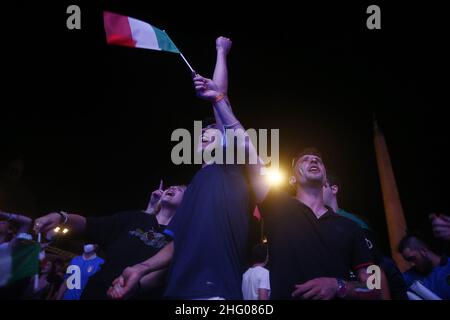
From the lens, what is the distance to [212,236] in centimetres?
229

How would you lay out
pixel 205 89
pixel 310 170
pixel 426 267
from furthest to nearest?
pixel 426 267 → pixel 310 170 → pixel 205 89

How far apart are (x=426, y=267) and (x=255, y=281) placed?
202cm

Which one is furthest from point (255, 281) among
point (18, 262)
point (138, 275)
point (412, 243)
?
point (412, 243)

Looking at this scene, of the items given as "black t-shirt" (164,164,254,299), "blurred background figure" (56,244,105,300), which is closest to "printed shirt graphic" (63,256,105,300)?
"blurred background figure" (56,244,105,300)

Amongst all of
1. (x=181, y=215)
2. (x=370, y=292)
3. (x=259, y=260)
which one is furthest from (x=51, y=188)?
(x=370, y=292)

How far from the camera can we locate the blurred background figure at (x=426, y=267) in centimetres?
347

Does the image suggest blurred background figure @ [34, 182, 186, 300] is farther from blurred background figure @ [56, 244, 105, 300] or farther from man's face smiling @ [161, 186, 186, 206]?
blurred background figure @ [56, 244, 105, 300]

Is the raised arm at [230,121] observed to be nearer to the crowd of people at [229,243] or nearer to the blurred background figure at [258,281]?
the crowd of people at [229,243]

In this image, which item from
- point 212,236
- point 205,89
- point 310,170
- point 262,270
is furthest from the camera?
point 262,270

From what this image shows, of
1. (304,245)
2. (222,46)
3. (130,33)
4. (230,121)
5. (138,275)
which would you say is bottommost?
(138,275)

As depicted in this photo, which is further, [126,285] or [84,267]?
[84,267]

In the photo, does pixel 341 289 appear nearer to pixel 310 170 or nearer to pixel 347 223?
pixel 347 223

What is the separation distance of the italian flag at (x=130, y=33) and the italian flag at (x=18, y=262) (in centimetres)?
189
